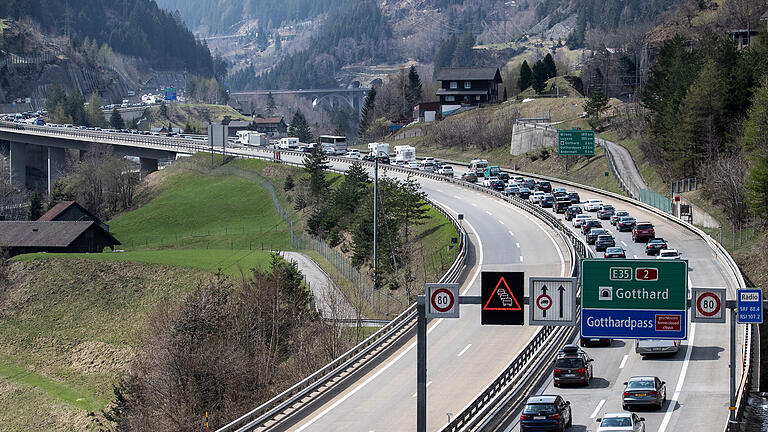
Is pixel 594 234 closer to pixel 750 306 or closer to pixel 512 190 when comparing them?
pixel 512 190

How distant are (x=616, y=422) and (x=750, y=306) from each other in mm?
4709

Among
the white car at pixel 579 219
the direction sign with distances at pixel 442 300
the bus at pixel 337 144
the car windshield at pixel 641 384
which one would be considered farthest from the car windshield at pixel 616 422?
the bus at pixel 337 144

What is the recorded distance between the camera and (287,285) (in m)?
56.3

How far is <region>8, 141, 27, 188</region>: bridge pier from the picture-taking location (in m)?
178

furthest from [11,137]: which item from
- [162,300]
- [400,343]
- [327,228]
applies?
[400,343]

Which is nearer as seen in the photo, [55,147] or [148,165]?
[148,165]

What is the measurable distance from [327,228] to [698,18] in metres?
95.1

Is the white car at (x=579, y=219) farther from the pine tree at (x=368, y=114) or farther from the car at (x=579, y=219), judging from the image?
the pine tree at (x=368, y=114)

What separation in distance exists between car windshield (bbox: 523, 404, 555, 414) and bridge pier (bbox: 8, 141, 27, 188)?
161671mm

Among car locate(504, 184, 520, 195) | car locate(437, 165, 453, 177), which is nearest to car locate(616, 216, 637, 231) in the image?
car locate(504, 184, 520, 195)

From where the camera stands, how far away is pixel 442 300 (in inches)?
941

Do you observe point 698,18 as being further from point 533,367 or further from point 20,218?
point 533,367

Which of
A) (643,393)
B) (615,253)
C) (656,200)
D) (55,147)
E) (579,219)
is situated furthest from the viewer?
(55,147)

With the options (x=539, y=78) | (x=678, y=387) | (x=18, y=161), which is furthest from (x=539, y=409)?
(x=18, y=161)
